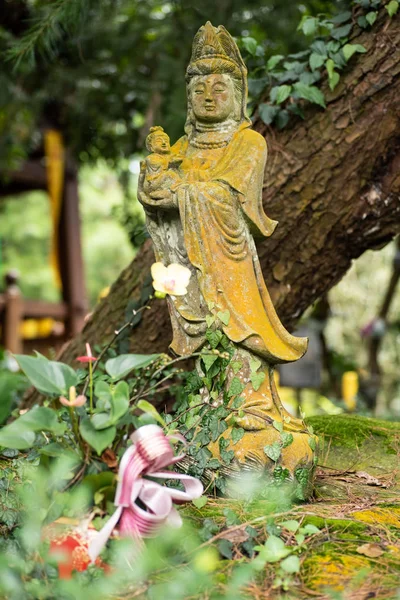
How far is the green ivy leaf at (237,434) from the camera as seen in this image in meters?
2.76

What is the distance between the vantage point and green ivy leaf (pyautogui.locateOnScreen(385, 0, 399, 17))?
382cm

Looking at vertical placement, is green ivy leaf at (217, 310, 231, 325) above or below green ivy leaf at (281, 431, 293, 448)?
above

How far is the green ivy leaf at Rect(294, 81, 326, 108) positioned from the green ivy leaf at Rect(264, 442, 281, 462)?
75.5 inches

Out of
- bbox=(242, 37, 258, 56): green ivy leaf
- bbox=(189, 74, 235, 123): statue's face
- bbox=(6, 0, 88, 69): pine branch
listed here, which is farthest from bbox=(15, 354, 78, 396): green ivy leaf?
bbox=(242, 37, 258, 56): green ivy leaf

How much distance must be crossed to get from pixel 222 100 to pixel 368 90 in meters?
1.17

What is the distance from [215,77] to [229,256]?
0.71 m

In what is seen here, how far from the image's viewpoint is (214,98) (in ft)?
9.96

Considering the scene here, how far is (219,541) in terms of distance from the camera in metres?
2.26

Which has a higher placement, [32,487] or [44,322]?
[32,487]

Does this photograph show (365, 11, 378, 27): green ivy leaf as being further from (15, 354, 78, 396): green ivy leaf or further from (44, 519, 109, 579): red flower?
(44, 519, 109, 579): red flower

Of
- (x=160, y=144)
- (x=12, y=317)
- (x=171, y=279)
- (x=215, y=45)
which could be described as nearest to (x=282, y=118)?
(x=215, y=45)

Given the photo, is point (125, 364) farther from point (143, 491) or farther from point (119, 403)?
point (143, 491)

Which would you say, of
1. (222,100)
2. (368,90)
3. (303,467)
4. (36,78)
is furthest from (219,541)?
(36,78)

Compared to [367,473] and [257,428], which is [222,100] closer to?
[257,428]
